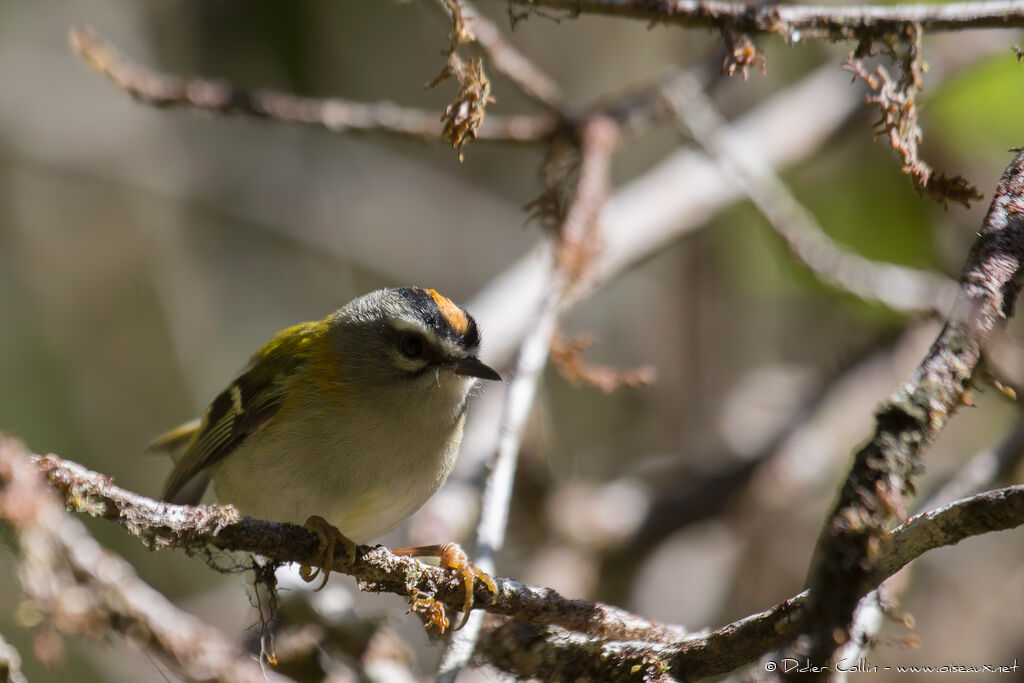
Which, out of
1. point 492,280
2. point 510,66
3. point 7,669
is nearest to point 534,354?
point 510,66

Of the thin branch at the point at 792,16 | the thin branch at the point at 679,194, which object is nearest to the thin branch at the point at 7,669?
the thin branch at the point at 792,16

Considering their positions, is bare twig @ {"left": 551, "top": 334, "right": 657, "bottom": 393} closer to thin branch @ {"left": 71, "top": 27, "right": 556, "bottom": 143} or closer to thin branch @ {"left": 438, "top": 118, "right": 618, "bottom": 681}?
thin branch @ {"left": 438, "top": 118, "right": 618, "bottom": 681}

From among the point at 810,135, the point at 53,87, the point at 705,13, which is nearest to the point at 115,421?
the point at 53,87

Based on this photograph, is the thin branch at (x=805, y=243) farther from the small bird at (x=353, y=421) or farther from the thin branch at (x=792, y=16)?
the thin branch at (x=792, y=16)

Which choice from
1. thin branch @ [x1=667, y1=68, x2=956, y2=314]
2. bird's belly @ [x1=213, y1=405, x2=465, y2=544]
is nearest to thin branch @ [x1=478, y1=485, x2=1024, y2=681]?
bird's belly @ [x1=213, y1=405, x2=465, y2=544]

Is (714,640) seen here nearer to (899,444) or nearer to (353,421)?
(899,444)

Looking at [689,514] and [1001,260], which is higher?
[689,514]

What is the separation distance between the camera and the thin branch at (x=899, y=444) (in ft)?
3.07

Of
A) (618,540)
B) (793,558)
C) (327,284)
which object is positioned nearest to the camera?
(618,540)

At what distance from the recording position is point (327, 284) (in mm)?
5227

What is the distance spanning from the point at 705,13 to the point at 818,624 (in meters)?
1.08

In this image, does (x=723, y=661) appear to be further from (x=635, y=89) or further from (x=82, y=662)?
(x=82, y=662)

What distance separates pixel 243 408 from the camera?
2.61 m

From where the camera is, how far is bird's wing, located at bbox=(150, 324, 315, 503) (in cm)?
255
